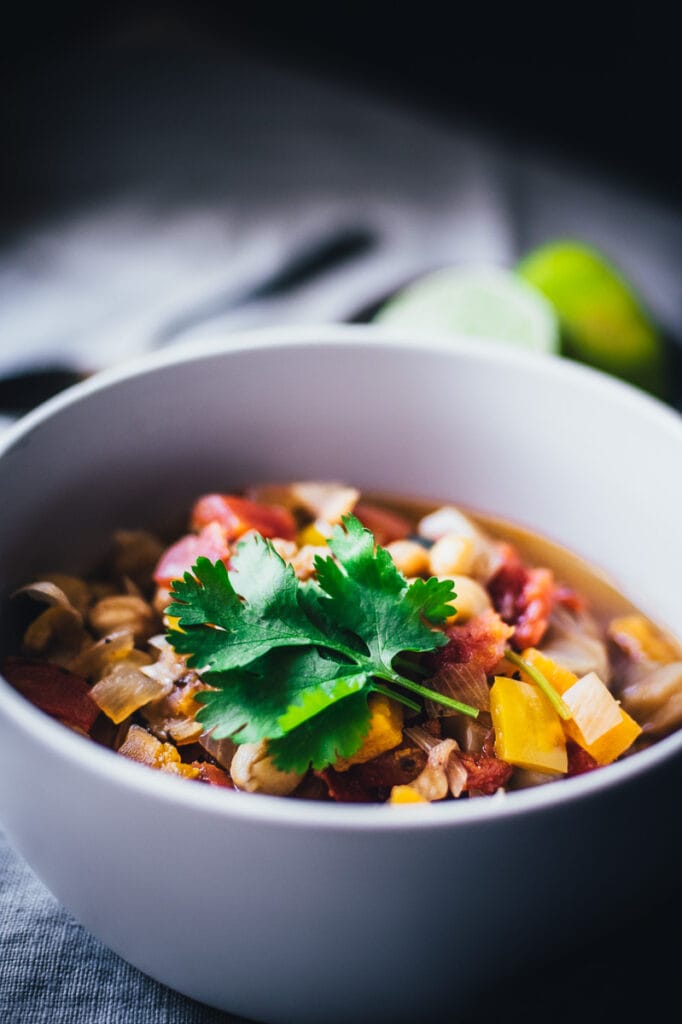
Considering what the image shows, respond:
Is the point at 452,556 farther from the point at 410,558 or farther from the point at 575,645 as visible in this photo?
the point at 575,645

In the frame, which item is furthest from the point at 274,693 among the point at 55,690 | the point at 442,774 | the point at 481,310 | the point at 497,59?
the point at 497,59

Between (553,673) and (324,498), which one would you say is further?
(324,498)

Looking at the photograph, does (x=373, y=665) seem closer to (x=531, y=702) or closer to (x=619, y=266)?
(x=531, y=702)

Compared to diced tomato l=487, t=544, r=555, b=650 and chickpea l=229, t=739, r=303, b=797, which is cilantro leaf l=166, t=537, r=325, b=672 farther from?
diced tomato l=487, t=544, r=555, b=650

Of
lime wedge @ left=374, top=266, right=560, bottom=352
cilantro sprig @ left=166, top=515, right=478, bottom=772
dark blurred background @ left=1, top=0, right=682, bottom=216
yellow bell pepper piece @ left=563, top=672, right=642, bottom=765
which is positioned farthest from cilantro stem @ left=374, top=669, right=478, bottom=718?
dark blurred background @ left=1, top=0, right=682, bottom=216

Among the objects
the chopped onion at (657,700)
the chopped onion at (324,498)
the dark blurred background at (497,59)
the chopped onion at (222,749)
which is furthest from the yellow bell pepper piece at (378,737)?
the dark blurred background at (497,59)
